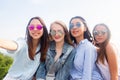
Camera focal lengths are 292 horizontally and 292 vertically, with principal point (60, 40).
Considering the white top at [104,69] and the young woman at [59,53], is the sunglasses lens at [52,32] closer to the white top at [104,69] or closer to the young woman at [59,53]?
the young woman at [59,53]

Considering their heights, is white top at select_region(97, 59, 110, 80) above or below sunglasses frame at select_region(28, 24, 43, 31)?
below

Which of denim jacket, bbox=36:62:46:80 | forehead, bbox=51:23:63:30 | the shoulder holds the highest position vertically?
forehead, bbox=51:23:63:30

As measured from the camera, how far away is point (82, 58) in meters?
5.23

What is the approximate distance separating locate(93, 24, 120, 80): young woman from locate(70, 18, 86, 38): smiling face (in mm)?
311

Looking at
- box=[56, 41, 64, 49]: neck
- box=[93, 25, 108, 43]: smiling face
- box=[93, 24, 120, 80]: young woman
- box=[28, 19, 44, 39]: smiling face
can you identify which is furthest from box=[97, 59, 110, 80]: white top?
box=[28, 19, 44, 39]: smiling face

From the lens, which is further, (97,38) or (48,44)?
(48,44)

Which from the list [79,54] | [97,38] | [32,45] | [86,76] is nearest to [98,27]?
[97,38]

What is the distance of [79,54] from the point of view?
5262 millimetres

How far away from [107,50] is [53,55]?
3.33ft

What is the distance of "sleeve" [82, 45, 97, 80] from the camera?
5068 millimetres

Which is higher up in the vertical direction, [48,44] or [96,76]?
[48,44]

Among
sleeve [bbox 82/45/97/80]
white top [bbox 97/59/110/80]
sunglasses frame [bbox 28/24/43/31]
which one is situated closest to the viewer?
sleeve [bbox 82/45/97/80]

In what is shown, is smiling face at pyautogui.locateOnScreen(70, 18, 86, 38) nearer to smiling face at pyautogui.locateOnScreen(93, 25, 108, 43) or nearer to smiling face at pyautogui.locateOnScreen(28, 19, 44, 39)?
smiling face at pyautogui.locateOnScreen(93, 25, 108, 43)

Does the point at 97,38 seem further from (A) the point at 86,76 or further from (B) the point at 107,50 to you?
(A) the point at 86,76
